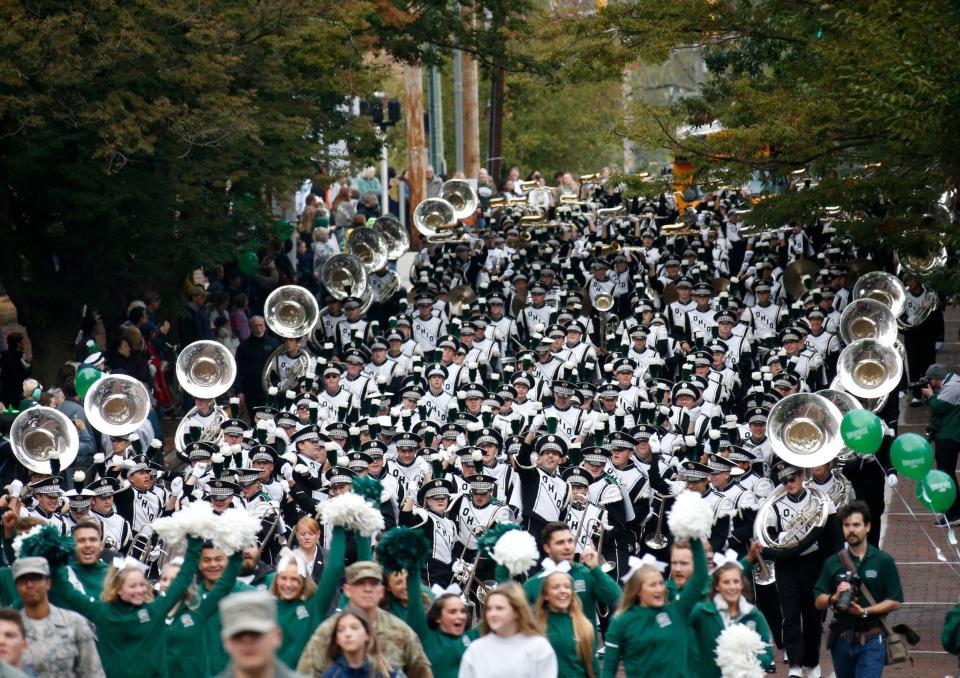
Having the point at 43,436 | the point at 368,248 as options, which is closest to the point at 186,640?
the point at 43,436

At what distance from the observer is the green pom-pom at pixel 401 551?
916 cm

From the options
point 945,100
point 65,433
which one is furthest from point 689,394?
point 65,433

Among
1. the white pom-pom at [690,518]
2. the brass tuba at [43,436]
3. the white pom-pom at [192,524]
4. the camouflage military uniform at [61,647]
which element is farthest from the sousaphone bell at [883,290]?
the camouflage military uniform at [61,647]

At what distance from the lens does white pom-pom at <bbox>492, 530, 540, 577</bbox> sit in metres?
9.45

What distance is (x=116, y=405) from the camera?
59.9 ft

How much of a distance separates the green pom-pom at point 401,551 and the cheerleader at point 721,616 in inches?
63.0

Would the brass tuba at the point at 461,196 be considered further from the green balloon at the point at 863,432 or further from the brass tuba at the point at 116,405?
the green balloon at the point at 863,432

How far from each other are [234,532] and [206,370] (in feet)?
34.0

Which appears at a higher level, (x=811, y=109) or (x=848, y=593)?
(x=811, y=109)

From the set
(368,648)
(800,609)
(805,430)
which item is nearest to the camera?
(368,648)

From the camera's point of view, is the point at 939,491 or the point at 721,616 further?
the point at 939,491

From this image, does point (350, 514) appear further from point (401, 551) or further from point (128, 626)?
point (128, 626)

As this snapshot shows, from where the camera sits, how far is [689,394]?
738 inches

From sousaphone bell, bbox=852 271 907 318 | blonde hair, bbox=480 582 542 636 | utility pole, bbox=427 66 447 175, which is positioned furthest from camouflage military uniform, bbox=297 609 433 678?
utility pole, bbox=427 66 447 175
